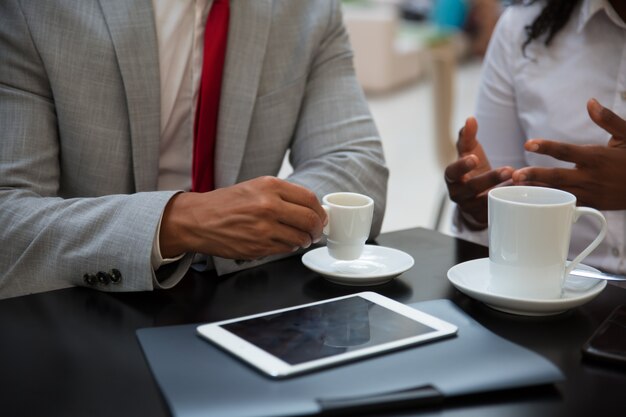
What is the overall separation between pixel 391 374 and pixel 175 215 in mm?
416

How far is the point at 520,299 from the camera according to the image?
877 millimetres

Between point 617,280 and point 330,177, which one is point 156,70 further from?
point 617,280

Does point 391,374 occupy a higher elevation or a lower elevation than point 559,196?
lower

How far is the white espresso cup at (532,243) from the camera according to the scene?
0.88 metres

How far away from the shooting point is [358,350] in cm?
76

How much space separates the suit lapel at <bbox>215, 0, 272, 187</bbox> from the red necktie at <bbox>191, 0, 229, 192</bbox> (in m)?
0.01

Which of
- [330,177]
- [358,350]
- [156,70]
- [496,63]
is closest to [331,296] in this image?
[358,350]

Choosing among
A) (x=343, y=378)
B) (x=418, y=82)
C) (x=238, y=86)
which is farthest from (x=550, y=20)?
(x=418, y=82)

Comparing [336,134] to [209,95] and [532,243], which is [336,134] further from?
[532,243]

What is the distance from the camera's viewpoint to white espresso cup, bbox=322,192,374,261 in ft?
3.27

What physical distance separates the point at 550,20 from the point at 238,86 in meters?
0.64

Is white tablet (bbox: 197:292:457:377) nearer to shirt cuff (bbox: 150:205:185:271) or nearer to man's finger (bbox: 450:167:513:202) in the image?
shirt cuff (bbox: 150:205:185:271)

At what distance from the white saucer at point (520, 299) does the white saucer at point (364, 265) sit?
0.24 ft

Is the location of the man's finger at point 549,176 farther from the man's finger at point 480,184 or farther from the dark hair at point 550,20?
the dark hair at point 550,20
